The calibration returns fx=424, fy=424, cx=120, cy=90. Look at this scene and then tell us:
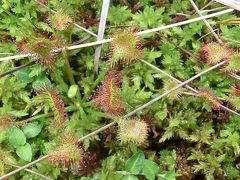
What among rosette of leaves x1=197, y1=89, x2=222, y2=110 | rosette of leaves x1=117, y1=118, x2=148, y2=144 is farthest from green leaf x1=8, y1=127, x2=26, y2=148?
rosette of leaves x1=197, y1=89, x2=222, y2=110

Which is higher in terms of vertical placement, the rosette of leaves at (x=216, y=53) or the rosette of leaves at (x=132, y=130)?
the rosette of leaves at (x=216, y=53)

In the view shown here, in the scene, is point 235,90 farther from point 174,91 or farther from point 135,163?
point 135,163

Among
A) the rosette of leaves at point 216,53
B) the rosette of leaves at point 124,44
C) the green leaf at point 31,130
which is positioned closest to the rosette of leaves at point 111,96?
the rosette of leaves at point 124,44

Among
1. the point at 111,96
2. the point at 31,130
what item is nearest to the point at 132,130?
the point at 111,96

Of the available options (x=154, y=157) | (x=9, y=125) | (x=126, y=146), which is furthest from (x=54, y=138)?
(x=154, y=157)

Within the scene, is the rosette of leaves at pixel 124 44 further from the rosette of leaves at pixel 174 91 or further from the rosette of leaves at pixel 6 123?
the rosette of leaves at pixel 6 123

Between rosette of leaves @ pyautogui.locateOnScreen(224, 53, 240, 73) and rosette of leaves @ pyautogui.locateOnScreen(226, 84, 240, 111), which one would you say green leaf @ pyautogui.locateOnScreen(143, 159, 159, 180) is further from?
rosette of leaves @ pyautogui.locateOnScreen(224, 53, 240, 73)
